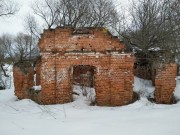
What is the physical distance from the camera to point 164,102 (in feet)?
32.1

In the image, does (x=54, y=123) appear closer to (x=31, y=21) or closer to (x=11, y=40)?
(x=31, y=21)

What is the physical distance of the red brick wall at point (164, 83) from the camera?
9.80 m

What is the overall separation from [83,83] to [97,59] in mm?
2077

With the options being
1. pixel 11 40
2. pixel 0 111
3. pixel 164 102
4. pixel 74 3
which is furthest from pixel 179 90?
pixel 11 40

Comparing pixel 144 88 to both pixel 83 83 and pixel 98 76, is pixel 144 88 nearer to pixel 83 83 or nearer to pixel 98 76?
pixel 98 76

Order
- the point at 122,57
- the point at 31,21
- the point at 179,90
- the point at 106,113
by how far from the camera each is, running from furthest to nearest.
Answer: the point at 31,21
the point at 179,90
the point at 122,57
the point at 106,113

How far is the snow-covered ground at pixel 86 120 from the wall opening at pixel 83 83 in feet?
1.45

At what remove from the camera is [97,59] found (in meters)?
9.57

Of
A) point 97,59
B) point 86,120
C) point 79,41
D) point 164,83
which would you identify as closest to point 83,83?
point 97,59

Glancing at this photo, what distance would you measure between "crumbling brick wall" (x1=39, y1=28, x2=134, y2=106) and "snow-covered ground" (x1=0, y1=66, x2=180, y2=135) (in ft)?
1.91

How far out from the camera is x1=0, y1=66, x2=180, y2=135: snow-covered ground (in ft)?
20.1

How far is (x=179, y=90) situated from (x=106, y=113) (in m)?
3.69

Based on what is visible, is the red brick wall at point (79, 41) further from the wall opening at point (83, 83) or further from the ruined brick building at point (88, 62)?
the wall opening at point (83, 83)

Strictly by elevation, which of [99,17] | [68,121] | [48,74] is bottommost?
[68,121]
